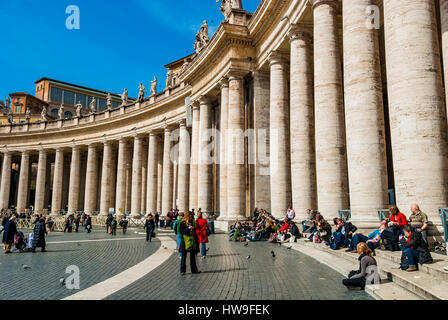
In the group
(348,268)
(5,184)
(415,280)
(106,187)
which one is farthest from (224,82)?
(5,184)

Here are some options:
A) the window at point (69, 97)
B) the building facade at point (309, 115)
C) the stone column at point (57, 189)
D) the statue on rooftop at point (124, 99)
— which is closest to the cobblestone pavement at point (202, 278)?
the building facade at point (309, 115)

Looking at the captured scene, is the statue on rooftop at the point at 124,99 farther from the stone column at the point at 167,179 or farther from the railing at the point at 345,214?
the railing at the point at 345,214

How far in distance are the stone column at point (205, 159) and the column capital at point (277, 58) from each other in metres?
9.63

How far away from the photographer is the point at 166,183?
39156 mm

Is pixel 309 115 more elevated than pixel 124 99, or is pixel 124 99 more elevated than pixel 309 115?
pixel 124 99

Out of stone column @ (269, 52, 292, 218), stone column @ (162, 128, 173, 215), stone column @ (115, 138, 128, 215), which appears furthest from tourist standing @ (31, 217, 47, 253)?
stone column @ (115, 138, 128, 215)

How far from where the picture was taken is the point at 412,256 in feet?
25.6

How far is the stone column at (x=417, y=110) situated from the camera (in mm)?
9992

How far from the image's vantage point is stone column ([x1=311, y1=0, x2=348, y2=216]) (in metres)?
15.0

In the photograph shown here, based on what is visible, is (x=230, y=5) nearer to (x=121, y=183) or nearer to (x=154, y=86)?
(x=154, y=86)

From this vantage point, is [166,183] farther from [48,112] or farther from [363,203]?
[48,112]

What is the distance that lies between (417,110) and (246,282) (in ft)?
23.6

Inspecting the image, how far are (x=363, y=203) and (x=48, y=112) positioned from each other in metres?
86.0
